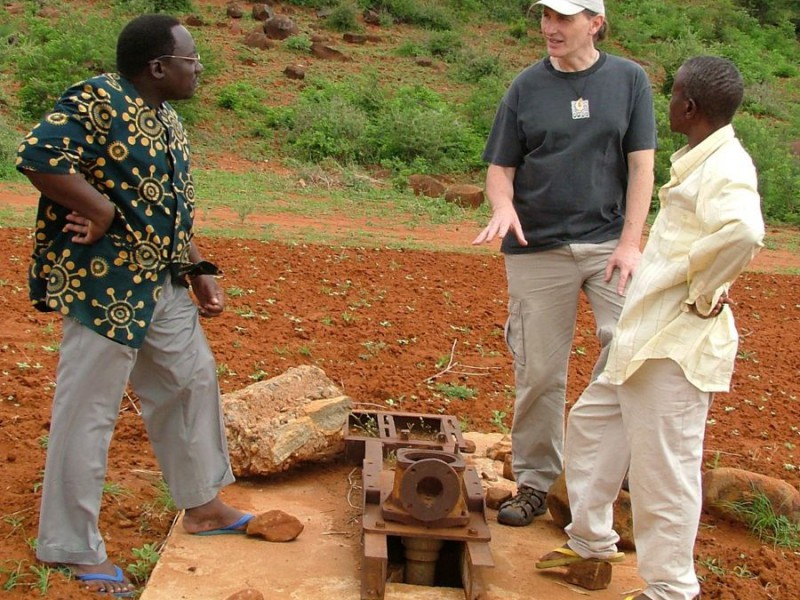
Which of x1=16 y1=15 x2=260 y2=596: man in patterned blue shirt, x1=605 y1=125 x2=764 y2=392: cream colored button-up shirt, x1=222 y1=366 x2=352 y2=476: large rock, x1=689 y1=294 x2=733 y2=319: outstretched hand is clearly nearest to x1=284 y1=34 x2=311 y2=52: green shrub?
x1=222 y1=366 x2=352 y2=476: large rock

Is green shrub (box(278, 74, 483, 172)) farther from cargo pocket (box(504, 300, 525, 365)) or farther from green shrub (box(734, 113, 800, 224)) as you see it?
cargo pocket (box(504, 300, 525, 365))

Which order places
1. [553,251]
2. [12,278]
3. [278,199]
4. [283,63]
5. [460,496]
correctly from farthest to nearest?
[283,63]
[278,199]
[12,278]
[553,251]
[460,496]

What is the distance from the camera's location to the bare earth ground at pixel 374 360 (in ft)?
13.0

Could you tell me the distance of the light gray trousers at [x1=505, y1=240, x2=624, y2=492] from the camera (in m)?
4.03

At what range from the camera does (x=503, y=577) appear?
3680mm

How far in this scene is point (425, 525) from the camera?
361 centimetres

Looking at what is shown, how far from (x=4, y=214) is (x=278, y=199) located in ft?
13.2

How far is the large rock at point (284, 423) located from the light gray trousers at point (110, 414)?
59 cm

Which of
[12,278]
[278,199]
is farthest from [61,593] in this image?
[278,199]

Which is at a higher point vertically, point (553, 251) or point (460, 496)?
point (553, 251)

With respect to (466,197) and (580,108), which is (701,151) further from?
(466,197)

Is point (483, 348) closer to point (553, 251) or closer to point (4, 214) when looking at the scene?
point (553, 251)

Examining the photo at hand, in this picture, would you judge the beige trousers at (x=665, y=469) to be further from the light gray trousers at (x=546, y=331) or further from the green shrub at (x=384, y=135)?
the green shrub at (x=384, y=135)

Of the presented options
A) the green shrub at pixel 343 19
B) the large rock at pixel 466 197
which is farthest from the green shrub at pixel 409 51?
the large rock at pixel 466 197
